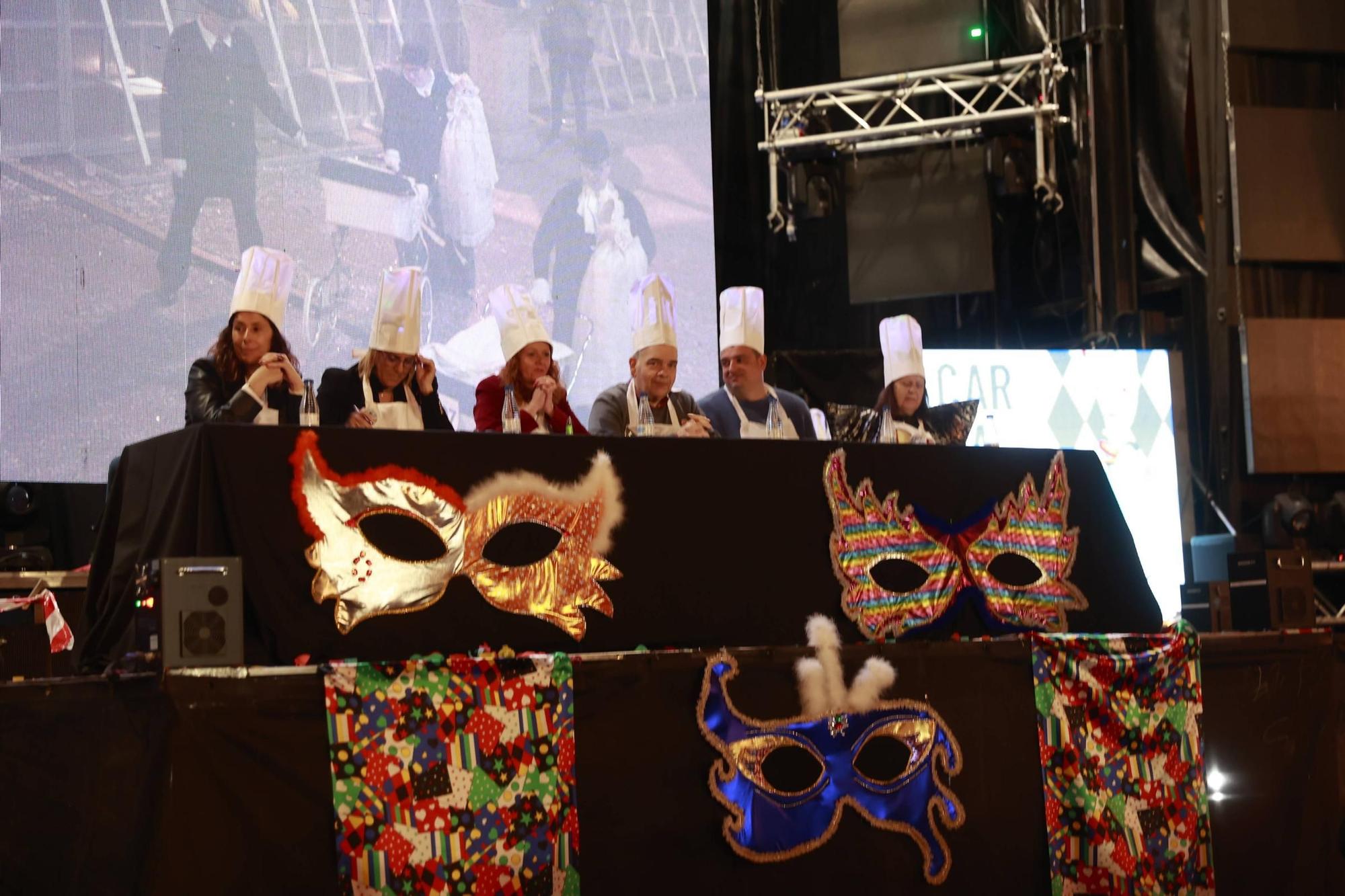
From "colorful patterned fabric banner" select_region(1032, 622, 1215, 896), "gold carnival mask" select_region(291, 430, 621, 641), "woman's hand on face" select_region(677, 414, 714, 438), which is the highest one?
"woman's hand on face" select_region(677, 414, 714, 438)

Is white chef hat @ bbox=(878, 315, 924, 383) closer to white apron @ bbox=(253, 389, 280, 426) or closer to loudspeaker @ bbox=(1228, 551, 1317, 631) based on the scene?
loudspeaker @ bbox=(1228, 551, 1317, 631)

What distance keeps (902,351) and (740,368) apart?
0.46 m

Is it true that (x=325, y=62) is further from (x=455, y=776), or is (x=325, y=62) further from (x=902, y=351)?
(x=455, y=776)

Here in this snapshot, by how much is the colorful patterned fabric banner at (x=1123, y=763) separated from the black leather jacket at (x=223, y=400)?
1.56 meters

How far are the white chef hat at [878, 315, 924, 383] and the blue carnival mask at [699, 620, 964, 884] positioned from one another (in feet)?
5.02

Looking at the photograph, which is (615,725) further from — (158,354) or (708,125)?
(708,125)

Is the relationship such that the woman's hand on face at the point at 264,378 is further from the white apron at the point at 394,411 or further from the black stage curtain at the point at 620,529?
the white apron at the point at 394,411

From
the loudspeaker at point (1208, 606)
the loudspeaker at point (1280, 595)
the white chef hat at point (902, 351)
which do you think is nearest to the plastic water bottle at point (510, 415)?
the white chef hat at point (902, 351)

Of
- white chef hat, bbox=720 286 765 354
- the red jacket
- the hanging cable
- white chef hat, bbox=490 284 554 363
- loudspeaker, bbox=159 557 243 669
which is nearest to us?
loudspeaker, bbox=159 557 243 669

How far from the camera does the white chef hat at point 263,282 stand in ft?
11.3

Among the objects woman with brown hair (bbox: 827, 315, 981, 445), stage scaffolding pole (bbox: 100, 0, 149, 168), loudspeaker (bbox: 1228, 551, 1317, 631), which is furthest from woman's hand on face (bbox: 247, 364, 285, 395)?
stage scaffolding pole (bbox: 100, 0, 149, 168)

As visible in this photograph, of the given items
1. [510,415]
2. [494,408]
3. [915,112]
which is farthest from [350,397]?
[915,112]

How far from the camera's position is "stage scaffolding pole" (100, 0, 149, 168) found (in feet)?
16.7

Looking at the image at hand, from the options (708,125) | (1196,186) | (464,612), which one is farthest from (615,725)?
(1196,186)
